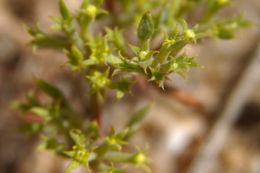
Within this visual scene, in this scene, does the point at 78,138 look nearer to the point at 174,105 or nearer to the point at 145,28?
the point at 145,28

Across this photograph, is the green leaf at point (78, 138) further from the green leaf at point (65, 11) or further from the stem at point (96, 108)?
the green leaf at point (65, 11)

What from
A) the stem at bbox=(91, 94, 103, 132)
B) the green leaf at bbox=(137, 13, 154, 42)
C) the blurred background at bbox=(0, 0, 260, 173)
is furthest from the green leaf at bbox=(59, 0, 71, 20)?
the blurred background at bbox=(0, 0, 260, 173)

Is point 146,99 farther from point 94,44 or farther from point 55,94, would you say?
point 94,44

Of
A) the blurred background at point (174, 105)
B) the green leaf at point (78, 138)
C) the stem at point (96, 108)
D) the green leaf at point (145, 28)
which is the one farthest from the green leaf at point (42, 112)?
the blurred background at point (174, 105)

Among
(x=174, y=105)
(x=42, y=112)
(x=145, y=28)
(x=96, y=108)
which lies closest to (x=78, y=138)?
(x=42, y=112)

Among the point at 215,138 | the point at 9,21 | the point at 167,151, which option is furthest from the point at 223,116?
the point at 9,21

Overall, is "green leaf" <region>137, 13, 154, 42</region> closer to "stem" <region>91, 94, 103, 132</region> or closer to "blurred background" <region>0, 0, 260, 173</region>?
"stem" <region>91, 94, 103, 132</region>
